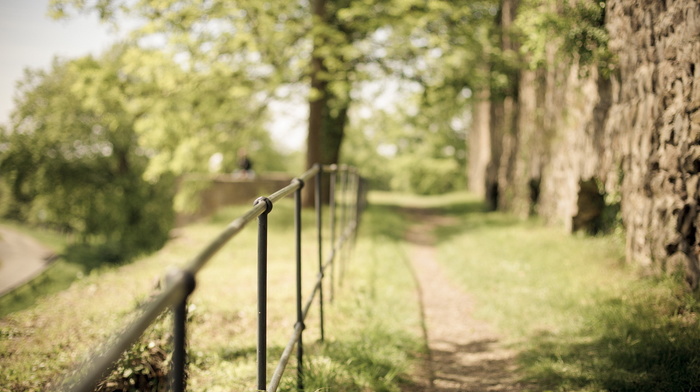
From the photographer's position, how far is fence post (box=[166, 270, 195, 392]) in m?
1.13

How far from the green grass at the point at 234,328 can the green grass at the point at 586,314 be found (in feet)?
3.56

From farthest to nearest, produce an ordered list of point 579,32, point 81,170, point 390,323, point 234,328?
1. point 81,170
2. point 579,32
3. point 390,323
4. point 234,328

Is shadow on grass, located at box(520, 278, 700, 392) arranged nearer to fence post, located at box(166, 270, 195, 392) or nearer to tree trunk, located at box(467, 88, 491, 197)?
fence post, located at box(166, 270, 195, 392)

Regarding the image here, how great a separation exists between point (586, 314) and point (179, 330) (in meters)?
4.48

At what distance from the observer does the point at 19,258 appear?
127 feet

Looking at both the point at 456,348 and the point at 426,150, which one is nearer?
the point at 456,348

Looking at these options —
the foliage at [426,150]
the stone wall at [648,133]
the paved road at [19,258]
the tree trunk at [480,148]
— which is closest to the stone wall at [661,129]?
the stone wall at [648,133]

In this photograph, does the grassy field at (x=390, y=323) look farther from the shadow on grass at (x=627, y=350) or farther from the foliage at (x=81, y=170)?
the foliage at (x=81, y=170)

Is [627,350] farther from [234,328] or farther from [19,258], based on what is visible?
[19,258]

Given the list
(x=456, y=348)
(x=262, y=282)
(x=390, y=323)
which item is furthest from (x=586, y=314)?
(x=262, y=282)

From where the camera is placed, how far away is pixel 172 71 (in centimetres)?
1077

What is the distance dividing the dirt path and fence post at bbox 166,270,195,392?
2.79 metres

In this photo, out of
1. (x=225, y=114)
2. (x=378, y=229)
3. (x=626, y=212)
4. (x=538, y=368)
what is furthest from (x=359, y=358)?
(x=225, y=114)

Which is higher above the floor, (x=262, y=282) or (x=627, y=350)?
(x=262, y=282)
